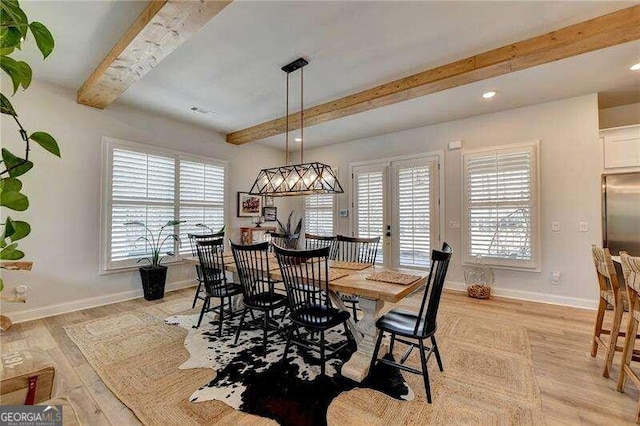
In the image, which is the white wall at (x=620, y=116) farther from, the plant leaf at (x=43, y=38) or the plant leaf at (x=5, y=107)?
the plant leaf at (x=5, y=107)

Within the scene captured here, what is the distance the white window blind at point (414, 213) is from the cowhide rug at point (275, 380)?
2.69 meters

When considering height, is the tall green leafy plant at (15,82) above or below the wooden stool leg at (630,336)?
above

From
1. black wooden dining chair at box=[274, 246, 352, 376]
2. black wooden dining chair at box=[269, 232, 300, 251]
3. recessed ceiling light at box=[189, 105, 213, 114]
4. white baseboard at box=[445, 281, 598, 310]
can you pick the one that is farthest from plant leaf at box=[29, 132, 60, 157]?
white baseboard at box=[445, 281, 598, 310]

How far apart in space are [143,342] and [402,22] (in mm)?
3780

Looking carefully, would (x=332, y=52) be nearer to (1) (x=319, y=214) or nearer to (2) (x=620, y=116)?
(1) (x=319, y=214)

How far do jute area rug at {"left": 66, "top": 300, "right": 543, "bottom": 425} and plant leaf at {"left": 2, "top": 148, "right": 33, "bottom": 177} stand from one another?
1624 millimetres

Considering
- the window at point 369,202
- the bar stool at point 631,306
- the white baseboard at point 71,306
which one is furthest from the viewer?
the window at point 369,202

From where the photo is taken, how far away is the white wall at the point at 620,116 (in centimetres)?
396

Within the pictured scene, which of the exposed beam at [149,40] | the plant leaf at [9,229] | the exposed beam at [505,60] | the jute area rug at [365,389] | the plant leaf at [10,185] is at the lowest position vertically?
the jute area rug at [365,389]

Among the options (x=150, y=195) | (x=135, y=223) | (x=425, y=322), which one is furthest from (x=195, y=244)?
(x=425, y=322)

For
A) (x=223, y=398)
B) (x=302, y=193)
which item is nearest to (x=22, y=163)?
(x=223, y=398)

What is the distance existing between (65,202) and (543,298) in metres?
6.53

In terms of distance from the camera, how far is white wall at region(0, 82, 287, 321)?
3.37 metres

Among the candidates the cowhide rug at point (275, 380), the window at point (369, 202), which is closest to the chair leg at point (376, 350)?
the cowhide rug at point (275, 380)
